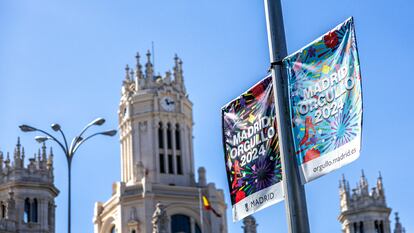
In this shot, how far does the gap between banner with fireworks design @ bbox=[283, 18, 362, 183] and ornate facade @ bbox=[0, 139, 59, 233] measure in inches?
2011

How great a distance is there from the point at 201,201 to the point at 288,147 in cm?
7192

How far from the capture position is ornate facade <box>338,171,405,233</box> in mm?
79000

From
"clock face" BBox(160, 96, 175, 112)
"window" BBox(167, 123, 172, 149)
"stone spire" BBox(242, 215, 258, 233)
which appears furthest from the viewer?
"clock face" BBox(160, 96, 175, 112)

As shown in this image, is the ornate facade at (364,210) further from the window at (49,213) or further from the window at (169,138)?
the window at (49,213)

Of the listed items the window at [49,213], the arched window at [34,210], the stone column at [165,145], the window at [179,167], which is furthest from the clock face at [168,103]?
the arched window at [34,210]

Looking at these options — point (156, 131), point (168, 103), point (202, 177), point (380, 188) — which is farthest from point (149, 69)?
point (380, 188)

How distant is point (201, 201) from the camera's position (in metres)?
84.8

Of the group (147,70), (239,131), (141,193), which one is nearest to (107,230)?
(141,193)

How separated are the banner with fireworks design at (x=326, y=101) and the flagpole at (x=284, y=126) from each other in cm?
11

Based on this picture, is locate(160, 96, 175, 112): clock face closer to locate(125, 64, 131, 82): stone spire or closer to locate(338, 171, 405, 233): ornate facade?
locate(125, 64, 131, 82): stone spire

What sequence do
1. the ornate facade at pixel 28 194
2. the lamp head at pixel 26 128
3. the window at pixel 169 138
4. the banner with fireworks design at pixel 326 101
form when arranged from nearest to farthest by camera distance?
the banner with fireworks design at pixel 326 101 → the lamp head at pixel 26 128 → the ornate facade at pixel 28 194 → the window at pixel 169 138

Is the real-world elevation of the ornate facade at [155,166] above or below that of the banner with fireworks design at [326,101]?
above

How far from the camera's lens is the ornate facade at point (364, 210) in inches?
3110

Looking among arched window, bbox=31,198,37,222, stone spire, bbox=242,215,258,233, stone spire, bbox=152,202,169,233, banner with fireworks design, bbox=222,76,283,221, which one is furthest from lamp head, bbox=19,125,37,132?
stone spire, bbox=242,215,258,233
